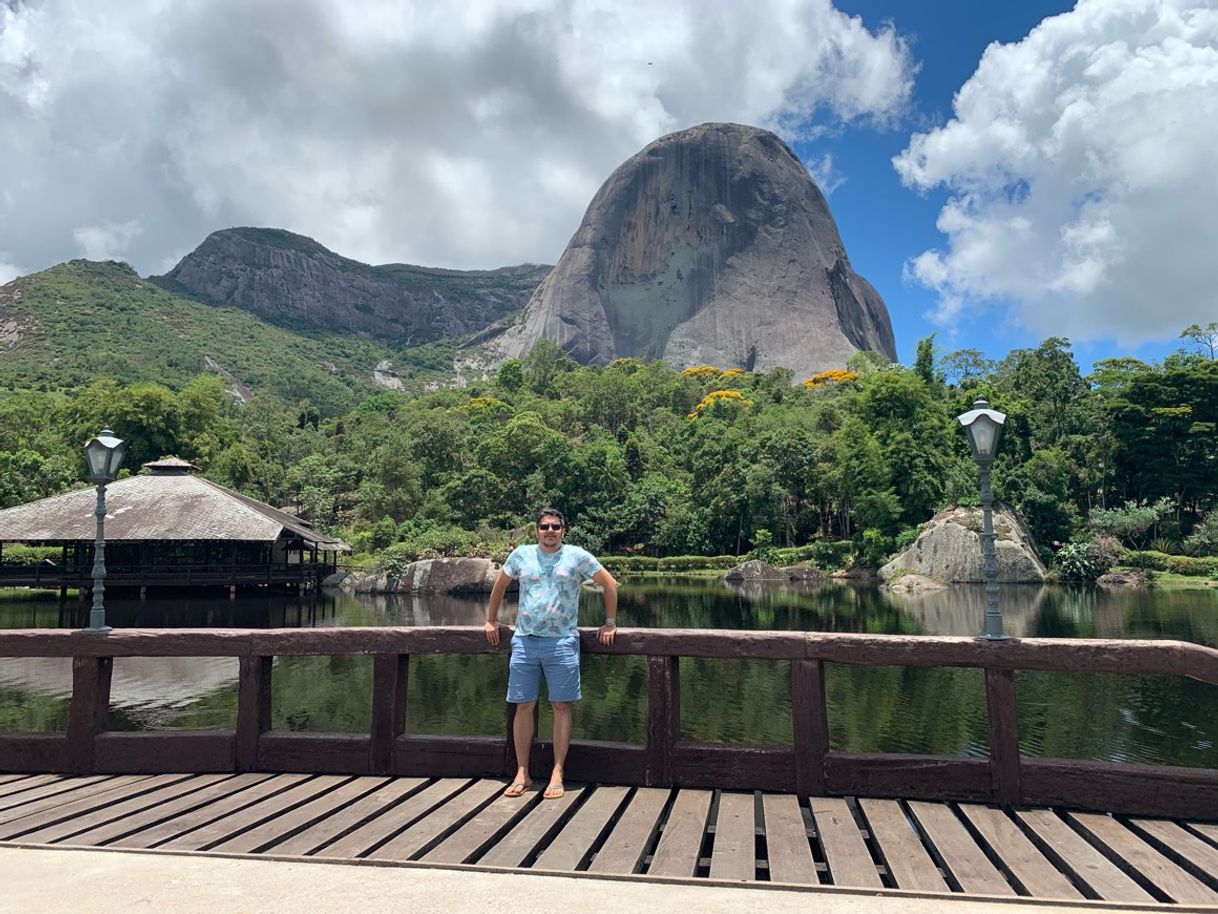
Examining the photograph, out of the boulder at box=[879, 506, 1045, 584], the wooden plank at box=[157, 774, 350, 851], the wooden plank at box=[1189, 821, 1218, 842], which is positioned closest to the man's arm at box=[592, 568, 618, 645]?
the wooden plank at box=[157, 774, 350, 851]

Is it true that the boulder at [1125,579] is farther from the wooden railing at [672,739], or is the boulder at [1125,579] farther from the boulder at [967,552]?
the wooden railing at [672,739]

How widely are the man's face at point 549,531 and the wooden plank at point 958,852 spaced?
245 cm

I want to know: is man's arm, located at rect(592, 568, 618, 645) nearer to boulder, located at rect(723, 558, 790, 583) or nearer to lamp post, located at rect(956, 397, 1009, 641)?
lamp post, located at rect(956, 397, 1009, 641)

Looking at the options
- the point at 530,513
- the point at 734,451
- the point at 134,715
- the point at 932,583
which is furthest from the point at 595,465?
the point at 134,715

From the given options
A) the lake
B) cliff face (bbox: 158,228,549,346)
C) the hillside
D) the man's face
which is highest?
cliff face (bbox: 158,228,549,346)

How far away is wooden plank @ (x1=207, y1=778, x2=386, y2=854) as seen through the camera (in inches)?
148

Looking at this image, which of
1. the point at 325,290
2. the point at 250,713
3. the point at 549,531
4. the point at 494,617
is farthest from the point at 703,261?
the point at 250,713

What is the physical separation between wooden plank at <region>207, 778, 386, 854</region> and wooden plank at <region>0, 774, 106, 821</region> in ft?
4.76

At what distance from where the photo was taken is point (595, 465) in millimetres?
52031

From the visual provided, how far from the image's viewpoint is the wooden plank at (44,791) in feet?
14.5

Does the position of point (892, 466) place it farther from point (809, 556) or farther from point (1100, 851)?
point (1100, 851)

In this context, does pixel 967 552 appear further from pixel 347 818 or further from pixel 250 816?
pixel 250 816

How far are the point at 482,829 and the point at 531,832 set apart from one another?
0.85 feet

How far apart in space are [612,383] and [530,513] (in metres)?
23.5
